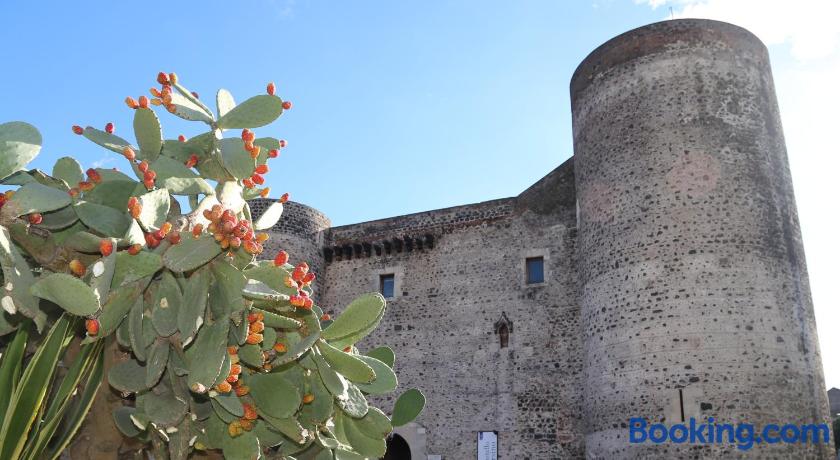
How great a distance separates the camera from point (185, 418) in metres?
3.38

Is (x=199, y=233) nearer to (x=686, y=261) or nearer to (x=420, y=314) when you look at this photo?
(x=686, y=261)

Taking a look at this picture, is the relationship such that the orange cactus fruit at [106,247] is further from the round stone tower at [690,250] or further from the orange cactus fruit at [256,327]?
the round stone tower at [690,250]

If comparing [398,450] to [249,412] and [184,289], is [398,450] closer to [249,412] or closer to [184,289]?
[249,412]

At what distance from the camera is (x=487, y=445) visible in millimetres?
15352

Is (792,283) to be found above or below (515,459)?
above

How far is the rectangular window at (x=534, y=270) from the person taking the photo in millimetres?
16141

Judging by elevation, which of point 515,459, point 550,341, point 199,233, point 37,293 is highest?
point 550,341

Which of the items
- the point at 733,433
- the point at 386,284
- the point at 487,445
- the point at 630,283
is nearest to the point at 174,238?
the point at 733,433

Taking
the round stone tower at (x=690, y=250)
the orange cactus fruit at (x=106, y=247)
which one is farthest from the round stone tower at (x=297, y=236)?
the orange cactus fruit at (x=106, y=247)

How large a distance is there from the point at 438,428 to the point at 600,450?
465 cm

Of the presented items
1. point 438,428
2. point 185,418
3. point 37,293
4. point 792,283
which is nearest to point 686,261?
point 792,283

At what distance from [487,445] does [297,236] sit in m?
7.36

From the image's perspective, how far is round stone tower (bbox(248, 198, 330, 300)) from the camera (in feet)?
60.6

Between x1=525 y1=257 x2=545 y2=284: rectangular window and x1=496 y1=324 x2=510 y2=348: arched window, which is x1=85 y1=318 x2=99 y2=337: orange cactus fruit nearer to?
x1=496 y1=324 x2=510 y2=348: arched window
